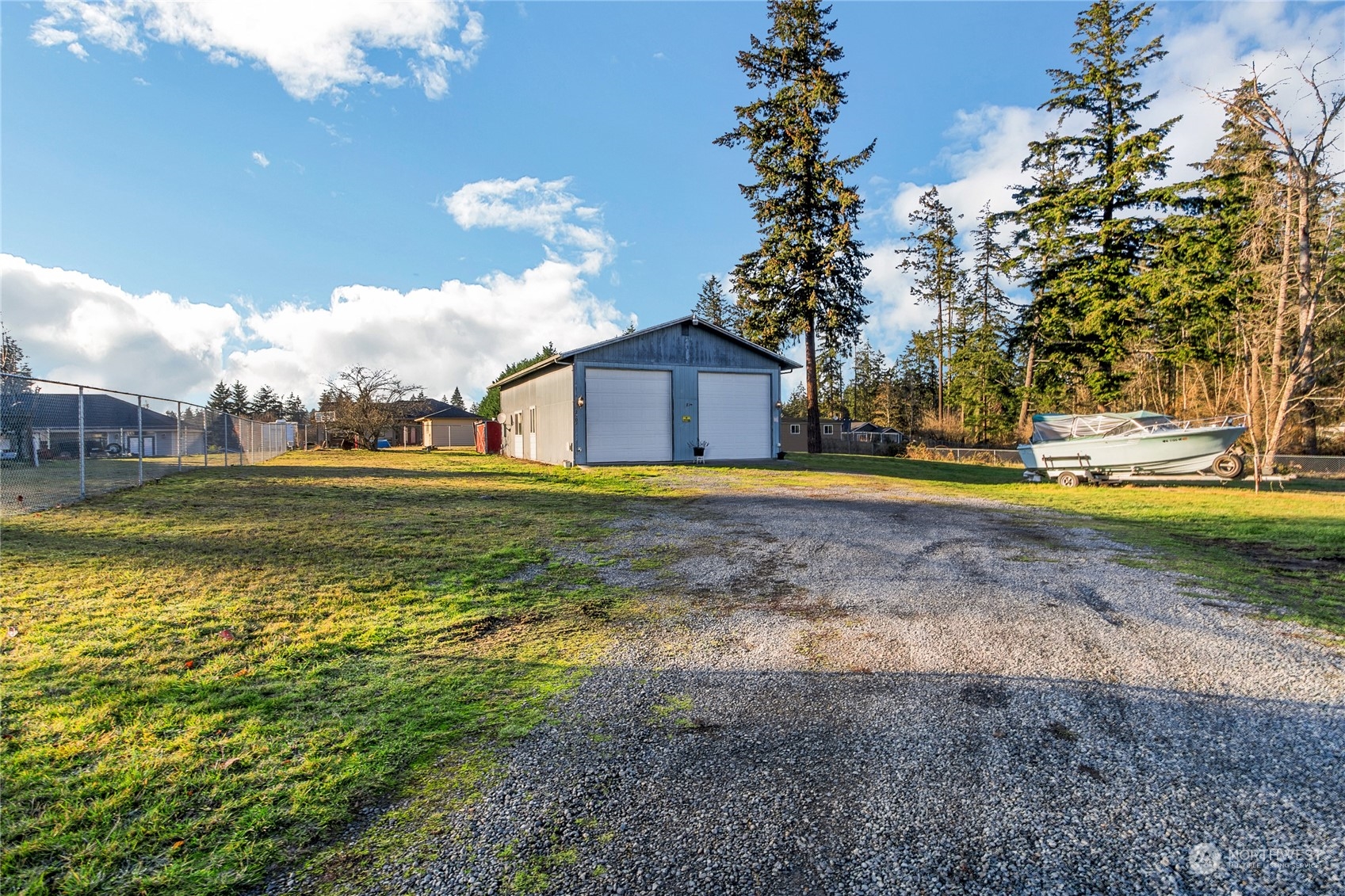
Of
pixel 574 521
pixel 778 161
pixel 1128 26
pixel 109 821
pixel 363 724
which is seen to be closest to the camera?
pixel 109 821

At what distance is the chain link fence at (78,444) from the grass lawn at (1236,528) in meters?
13.5

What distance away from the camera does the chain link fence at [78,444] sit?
8.34 m

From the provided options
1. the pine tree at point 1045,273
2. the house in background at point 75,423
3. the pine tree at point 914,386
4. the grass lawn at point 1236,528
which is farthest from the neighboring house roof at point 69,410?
the pine tree at point 914,386

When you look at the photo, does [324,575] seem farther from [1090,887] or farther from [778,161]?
[778,161]

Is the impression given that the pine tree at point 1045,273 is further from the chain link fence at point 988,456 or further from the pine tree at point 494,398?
the pine tree at point 494,398

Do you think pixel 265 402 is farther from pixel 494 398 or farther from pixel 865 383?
pixel 865 383

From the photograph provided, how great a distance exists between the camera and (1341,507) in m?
10.2

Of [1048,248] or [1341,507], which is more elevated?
[1048,248]

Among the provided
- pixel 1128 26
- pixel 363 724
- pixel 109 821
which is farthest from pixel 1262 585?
pixel 1128 26

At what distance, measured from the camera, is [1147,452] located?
13508 mm

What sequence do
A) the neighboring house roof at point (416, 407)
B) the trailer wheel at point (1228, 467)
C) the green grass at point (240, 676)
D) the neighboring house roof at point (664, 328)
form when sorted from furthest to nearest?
the neighboring house roof at point (416, 407) → the neighboring house roof at point (664, 328) → the trailer wheel at point (1228, 467) → the green grass at point (240, 676)

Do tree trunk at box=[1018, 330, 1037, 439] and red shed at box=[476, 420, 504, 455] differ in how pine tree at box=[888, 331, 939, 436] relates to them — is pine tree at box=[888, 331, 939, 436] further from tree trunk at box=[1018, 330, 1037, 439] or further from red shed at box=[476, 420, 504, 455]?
red shed at box=[476, 420, 504, 455]

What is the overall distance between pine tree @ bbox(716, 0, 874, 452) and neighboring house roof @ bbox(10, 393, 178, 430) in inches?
836

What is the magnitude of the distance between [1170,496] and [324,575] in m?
14.9
